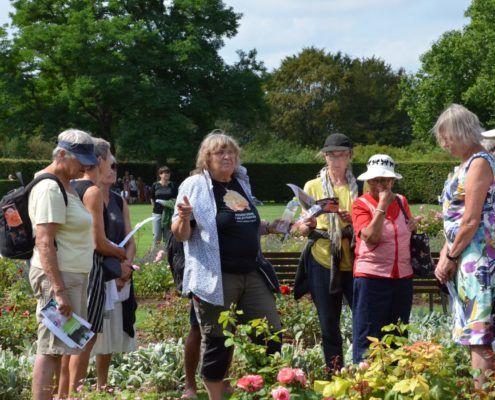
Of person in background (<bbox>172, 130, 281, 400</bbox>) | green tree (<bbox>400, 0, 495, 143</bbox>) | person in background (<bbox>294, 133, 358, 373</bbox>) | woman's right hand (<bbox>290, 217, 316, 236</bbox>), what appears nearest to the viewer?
person in background (<bbox>172, 130, 281, 400</bbox>)

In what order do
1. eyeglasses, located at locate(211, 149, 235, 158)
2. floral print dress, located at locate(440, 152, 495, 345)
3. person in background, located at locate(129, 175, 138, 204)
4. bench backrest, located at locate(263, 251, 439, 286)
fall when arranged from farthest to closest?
person in background, located at locate(129, 175, 138, 204) < bench backrest, located at locate(263, 251, 439, 286) < eyeglasses, located at locate(211, 149, 235, 158) < floral print dress, located at locate(440, 152, 495, 345)

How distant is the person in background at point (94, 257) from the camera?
206 inches

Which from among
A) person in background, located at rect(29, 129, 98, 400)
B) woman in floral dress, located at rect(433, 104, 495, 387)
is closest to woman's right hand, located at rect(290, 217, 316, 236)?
woman in floral dress, located at rect(433, 104, 495, 387)

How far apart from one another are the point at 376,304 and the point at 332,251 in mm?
493

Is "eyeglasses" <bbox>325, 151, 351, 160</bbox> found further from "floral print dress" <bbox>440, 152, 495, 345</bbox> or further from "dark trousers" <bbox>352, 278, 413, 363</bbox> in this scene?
"floral print dress" <bbox>440, 152, 495, 345</bbox>

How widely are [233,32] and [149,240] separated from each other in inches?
1287

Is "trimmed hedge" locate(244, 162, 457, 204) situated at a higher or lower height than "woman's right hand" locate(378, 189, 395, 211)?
higher

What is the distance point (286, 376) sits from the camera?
3475 mm

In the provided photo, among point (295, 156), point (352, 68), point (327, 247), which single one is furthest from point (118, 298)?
point (352, 68)

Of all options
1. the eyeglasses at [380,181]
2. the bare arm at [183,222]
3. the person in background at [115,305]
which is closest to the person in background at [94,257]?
the person in background at [115,305]

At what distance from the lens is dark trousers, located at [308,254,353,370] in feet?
19.0

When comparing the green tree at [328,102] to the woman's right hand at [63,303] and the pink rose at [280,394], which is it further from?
the pink rose at [280,394]

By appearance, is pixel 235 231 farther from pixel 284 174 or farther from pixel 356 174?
pixel 284 174

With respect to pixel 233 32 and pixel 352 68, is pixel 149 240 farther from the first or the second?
pixel 352 68
